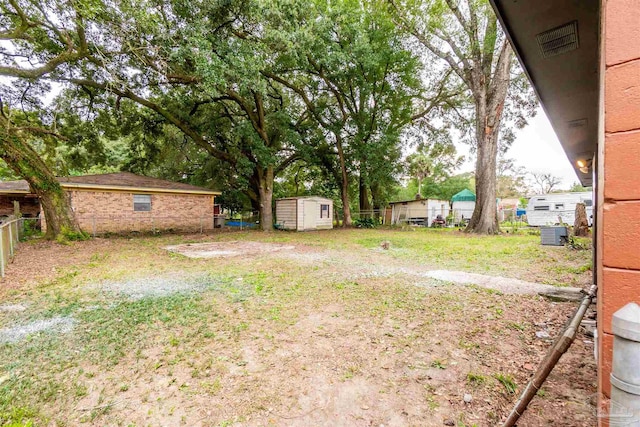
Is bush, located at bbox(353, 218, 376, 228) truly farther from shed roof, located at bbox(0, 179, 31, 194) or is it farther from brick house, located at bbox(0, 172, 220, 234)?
shed roof, located at bbox(0, 179, 31, 194)

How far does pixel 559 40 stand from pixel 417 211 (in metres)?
20.3

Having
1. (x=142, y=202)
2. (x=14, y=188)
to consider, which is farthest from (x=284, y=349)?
(x=14, y=188)

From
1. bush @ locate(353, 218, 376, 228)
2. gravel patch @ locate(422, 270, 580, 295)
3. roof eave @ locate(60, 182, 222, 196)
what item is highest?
roof eave @ locate(60, 182, 222, 196)

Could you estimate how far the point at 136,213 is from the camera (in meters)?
13.8

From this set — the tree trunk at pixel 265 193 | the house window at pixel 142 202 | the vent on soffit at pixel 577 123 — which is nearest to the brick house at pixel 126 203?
the house window at pixel 142 202

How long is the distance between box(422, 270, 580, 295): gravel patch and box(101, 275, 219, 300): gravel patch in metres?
4.19

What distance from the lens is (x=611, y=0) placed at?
3.24 feet

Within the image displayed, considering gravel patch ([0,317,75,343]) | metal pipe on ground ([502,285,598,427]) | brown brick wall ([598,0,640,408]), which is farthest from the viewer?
gravel patch ([0,317,75,343])

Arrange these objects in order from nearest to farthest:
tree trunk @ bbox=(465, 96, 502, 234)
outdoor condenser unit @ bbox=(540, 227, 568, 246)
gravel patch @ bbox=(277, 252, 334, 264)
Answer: gravel patch @ bbox=(277, 252, 334, 264) → outdoor condenser unit @ bbox=(540, 227, 568, 246) → tree trunk @ bbox=(465, 96, 502, 234)

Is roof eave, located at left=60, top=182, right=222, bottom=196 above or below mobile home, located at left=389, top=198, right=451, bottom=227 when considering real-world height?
above

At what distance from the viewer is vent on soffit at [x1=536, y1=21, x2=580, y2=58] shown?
1.88m

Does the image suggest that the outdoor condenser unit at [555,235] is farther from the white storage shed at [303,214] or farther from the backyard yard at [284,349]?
the white storage shed at [303,214]

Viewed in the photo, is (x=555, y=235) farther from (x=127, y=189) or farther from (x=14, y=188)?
(x=14, y=188)

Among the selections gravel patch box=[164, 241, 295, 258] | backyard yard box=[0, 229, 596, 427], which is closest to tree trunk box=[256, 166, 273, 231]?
gravel patch box=[164, 241, 295, 258]
